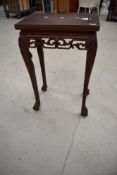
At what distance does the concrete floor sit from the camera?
94cm

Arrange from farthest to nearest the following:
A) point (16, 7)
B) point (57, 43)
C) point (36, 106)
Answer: point (16, 7) < point (36, 106) < point (57, 43)

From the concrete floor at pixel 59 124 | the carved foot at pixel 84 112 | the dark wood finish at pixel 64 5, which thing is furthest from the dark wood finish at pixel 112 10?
the carved foot at pixel 84 112

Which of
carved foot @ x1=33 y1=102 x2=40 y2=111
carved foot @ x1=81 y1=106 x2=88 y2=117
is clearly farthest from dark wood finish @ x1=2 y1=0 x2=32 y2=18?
carved foot @ x1=81 y1=106 x2=88 y2=117

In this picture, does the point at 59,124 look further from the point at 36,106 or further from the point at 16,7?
the point at 16,7

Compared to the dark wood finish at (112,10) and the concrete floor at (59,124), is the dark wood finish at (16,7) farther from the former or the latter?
the concrete floor at (59,124)

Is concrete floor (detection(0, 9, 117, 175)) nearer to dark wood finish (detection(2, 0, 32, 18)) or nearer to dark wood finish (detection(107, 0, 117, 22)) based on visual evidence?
dark wood finish (detection(107, 0, 117, 22))

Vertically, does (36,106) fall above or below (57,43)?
below

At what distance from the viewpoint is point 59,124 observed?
1179 millimetres

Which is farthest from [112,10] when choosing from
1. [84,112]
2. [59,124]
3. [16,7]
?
[59,124]

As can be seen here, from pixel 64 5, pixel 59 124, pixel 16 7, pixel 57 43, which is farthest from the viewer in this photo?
pixel 64 5

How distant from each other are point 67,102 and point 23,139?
1.55ft

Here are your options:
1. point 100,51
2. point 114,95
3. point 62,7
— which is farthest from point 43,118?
point 62,7

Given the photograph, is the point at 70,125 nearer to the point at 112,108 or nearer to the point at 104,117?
the point at 104,117

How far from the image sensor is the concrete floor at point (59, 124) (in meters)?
0.94
